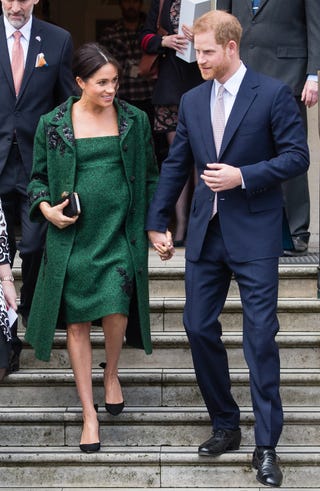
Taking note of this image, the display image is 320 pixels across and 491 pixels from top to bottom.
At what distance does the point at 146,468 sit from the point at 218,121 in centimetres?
171

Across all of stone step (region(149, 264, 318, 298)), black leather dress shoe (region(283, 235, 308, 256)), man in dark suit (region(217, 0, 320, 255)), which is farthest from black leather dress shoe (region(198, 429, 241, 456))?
man in dark suit (region(217, 0, 320, 255))

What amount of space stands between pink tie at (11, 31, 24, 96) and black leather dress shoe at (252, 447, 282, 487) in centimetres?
230

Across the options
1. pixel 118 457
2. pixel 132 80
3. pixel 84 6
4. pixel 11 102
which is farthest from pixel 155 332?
pixel 84 6

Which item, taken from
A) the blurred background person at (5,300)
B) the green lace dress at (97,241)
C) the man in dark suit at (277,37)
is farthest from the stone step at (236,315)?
the blurred background person at (5,300)

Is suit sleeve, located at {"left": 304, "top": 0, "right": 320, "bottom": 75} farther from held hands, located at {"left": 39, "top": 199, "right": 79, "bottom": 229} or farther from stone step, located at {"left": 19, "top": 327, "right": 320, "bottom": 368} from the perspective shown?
held hands, located at {"left": 39, "top": 199, "right": 79, "bottom": 229}

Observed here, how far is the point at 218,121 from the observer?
6.48 meters

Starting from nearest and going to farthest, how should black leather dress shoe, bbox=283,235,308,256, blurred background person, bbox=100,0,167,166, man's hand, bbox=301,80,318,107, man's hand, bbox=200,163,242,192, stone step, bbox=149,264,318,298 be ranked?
man's hand, bbox=200,163,242,192 < man's hand, bbox=301,80,318,107 < stone step, bbox=149,264,318,298 < black leather dress shoe, bbox=283,235,308,256 < blurred background person, bbox=100,0,167,166

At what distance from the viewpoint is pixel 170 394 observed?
23.7ft

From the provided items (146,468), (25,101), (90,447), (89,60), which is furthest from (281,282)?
(89,60)

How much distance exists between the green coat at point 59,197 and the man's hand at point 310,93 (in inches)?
39.6

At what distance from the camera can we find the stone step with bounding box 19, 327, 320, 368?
7.38 metres

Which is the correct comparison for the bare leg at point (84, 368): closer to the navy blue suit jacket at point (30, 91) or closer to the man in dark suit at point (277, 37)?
the navy blue suit jacket at point (30, 91)

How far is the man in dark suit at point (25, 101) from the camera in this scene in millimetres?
7270

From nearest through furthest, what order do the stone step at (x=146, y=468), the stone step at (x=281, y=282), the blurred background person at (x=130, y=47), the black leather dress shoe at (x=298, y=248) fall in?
the stone step at (x=146, y=468), the stone step at (x=281, y=282), the black leather dress shoe at (x=298, y=248), the blurred background person at (x=130, y=47)
